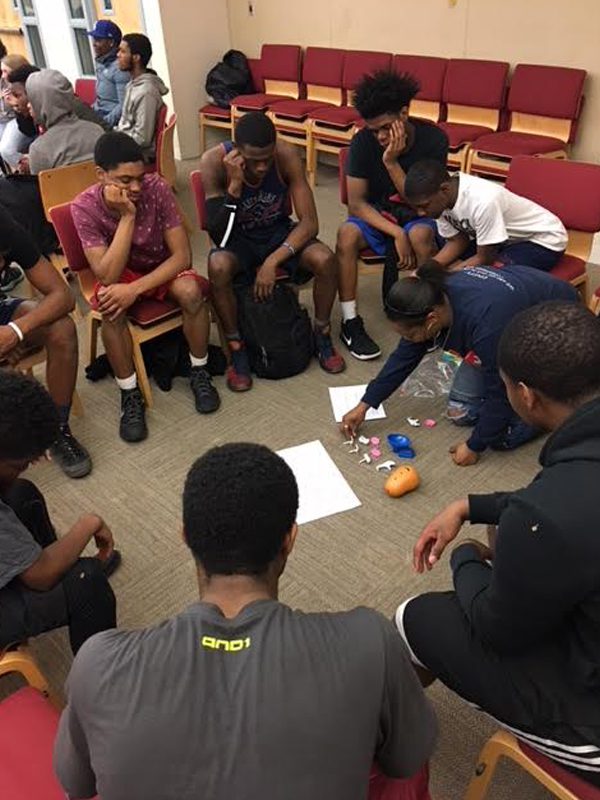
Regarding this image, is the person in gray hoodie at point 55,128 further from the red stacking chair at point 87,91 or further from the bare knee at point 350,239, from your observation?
the red stacking chair at point 87,91

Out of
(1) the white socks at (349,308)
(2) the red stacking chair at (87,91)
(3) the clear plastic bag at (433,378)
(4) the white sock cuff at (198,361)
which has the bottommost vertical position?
(3) the clear plastic bag at (433,378)

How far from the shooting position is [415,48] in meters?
4.64

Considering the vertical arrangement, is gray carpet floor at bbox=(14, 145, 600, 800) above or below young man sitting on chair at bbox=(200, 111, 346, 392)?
below

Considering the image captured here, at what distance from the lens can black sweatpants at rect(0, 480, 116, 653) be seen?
1.32 metres

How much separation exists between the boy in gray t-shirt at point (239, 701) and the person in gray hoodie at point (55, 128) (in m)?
3.18

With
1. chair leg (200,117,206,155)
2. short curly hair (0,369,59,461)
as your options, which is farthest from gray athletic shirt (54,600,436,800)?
chair leg (200,117,206,155)

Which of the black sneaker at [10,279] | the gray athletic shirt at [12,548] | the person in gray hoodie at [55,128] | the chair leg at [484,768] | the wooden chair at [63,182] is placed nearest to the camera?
the chair leg at [484,768]

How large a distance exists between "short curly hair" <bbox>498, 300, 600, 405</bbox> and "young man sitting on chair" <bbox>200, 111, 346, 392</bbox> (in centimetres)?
161

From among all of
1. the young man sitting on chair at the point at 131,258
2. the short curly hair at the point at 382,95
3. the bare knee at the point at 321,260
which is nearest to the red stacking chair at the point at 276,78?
the short curly hair at the point at 382,95

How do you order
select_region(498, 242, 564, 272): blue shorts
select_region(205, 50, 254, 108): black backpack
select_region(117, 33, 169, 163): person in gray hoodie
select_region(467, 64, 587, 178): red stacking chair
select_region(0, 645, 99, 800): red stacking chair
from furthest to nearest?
select_region(205, 50, 254, 108): black backpack → select_region(117, 33, 169, 163): person in gray hoodie → select_region(467, 64, 587, 178): red stacking chair → select_region(498, 242, 564, 272): blue shorts → select_region(0, 645, 99, 800): red stacking chair

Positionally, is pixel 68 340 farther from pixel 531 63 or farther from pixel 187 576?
pixel 531 63

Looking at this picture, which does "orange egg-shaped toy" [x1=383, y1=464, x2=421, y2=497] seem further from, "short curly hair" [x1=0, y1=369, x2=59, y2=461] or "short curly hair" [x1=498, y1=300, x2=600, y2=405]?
"short curly hair" [x1=0, y1=369, x2=59, y2=461]

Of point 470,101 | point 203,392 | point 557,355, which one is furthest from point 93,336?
point 470,101

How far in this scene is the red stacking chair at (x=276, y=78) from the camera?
210 inches
